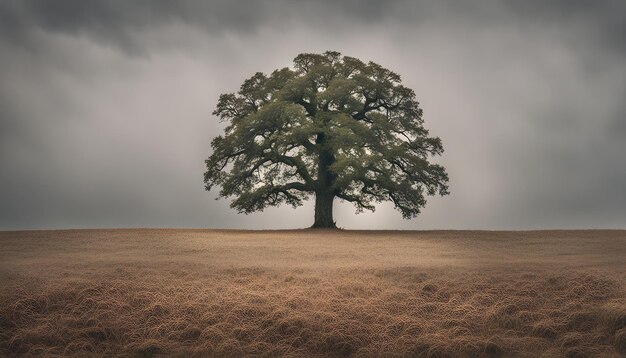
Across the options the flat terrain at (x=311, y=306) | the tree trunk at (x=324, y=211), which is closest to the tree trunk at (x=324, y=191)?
the tree trunk at (x=324, y=211)

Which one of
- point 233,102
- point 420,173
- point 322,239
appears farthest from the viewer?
point 233,102

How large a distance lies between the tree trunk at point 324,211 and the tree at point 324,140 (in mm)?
63

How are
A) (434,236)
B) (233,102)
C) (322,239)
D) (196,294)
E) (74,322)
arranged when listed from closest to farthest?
(74,322), (196,294), (322,239), (434,236), (233,102)

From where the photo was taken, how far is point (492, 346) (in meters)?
11.3

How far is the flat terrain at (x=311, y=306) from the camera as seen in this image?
1125 centimetres

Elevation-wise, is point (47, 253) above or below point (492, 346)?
above

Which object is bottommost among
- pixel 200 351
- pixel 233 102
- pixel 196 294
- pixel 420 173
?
pixel 200 351

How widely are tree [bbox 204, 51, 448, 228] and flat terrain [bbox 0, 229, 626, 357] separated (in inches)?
560

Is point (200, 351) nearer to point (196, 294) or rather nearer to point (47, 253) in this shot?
point (196, 294)

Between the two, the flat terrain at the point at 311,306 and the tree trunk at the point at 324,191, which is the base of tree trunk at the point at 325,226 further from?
the flat terrain at the point at 311,306

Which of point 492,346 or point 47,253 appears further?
point 47,253

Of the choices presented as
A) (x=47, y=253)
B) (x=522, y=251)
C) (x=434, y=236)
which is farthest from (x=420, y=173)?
(x=47, y=253)

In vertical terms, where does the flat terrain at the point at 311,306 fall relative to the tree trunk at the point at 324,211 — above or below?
below

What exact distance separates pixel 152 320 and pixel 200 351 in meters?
1.82
